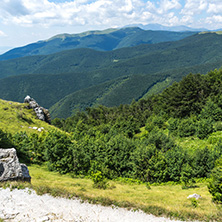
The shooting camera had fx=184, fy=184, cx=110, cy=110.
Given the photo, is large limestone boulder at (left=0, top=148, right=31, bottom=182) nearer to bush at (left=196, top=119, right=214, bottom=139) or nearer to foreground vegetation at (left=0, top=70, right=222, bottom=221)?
foreground vegetation at (left=0, top=70, right=222, bottom=221)

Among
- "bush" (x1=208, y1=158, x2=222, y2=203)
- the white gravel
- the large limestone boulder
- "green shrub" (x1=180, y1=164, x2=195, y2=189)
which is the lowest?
"green shrub" (x1=180, y1=164, x2=195, y2=189)

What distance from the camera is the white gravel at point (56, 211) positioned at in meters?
13.3

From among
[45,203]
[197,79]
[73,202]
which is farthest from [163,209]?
[197,79]

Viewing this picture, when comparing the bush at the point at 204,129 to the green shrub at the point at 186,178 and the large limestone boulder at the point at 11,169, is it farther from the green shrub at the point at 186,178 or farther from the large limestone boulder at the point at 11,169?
the large limestone boulder at the point at 11,169

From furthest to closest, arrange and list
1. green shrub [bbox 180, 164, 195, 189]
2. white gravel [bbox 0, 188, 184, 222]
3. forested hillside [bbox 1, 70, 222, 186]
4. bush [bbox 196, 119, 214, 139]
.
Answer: bush [bbox 196, 119, 214, 139] < forested hillside [bbox 1, 70, 222, 186] < green shrub [bbox 180, 164, 195, 189] < white gravel [bbox 0, 188, 184, 222]

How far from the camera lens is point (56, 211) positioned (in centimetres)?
1394

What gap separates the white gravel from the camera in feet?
43.6

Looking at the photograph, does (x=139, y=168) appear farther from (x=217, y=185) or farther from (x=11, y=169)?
(x=11, y=169)

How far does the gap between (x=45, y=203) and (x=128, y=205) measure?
6661 mm

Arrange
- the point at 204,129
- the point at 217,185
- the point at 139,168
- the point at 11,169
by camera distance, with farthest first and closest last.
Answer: the point at 204,129 → the point at 139,168 → the point at 217,185 → the point at 11,169

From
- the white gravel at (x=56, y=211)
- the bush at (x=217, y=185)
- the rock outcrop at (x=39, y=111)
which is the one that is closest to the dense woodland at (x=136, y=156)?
the bush at (x=217, y=185)

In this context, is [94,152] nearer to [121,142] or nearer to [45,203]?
[121,142]

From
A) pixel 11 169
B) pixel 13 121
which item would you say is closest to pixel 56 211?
pixel 11 169

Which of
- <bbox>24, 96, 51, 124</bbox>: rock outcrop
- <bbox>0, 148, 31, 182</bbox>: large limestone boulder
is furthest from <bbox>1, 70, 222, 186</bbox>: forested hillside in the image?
<bbox>24, 96, 51, 124</bbox>: rock outcrop
